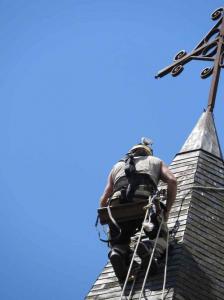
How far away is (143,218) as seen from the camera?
16188 mm

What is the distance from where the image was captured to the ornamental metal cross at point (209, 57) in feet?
70.1

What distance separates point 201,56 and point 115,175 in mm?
5251

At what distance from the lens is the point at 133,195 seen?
1622 centimetres

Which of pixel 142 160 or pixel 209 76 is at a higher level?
pixel 209 76

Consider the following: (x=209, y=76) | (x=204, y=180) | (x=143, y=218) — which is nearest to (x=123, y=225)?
(x=143, y=218)

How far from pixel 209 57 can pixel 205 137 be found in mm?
1658

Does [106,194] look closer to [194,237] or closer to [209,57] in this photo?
[194,237]

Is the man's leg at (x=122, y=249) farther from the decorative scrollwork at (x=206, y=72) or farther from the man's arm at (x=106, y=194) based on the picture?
the decorative scrollwork at (x=206, y=72)

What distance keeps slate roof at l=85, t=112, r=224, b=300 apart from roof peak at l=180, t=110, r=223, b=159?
0.02 metres

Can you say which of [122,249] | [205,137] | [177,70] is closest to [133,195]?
[122,249]

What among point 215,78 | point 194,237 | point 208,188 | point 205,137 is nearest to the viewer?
point 194,237

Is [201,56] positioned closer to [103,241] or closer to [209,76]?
[209,76]

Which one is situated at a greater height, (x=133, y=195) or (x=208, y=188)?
(x=208, y=188)

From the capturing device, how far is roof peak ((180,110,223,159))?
20.3 metres
